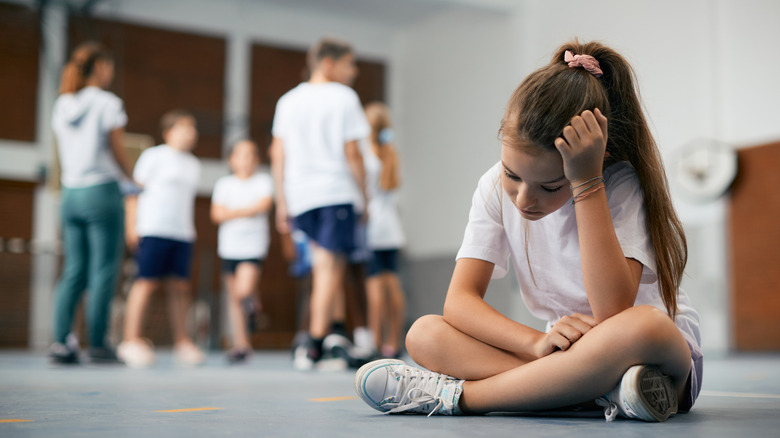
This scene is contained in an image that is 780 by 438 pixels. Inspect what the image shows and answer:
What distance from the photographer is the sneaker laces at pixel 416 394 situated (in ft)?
4.15

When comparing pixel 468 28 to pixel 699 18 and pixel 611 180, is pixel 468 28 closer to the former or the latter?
pixel 699 18

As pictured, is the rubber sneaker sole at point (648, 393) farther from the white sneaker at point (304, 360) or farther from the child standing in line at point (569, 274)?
the white sneaker at point (304, 360)

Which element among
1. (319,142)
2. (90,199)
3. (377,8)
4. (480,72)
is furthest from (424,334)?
(377,8)

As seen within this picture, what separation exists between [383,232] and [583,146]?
298cm

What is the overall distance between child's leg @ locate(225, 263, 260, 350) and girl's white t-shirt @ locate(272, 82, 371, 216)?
840mm

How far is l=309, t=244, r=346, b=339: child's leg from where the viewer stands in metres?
3.03

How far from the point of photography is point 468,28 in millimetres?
8750

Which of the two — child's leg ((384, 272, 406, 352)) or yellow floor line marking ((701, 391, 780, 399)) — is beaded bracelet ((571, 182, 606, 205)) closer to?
yellow floor line marking ((701, 391, 780, 399))

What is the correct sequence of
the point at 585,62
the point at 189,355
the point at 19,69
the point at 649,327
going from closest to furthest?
the point at 649,327 → the point at 585,62 → the point at 189,355 → the point at 19,69

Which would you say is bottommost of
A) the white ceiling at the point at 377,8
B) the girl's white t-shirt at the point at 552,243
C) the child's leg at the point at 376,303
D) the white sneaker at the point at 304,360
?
the white sneaker at the point at 304,360

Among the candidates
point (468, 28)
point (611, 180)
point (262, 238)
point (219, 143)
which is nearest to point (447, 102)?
point (468, 28)

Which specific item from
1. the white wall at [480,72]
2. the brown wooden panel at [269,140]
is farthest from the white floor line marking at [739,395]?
the brown wooden panel at [269,140]

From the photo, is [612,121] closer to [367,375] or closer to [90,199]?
[367,375]

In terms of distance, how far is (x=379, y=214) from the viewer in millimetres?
4105
